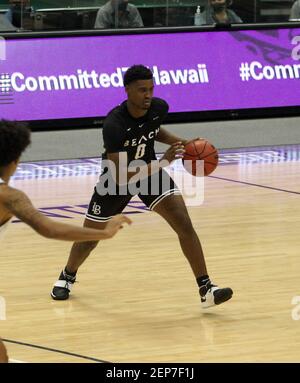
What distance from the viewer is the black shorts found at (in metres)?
8.67

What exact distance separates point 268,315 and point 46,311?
65.0 inches

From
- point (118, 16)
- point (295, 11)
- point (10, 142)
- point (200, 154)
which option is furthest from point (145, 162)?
point (295, 11)

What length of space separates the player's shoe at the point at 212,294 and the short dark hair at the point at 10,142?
9.76ft

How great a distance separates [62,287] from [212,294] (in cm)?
125

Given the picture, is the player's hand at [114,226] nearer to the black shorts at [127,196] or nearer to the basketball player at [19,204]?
the basketball player at [19,204]

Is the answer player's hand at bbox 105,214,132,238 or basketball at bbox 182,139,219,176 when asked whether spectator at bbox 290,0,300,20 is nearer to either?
basketball at bbox 182,139,219,176

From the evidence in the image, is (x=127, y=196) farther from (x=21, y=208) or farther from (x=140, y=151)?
(x=21, y=208)

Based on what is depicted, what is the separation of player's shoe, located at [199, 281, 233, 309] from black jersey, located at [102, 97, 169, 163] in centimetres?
106

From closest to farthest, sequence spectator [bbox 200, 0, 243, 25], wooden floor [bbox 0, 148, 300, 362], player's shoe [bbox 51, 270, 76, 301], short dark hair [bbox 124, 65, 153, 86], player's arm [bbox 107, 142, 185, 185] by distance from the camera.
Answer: wooden floor [bbox 0, 148, 300, 362], player's arm [bbox 107, 142, 185, 185], short dark hair [bbox 124, 65, 153, 86], player's shoe [bbox 51, 270, 76, 301], spectator [bbox 200, 0, 243, 25]

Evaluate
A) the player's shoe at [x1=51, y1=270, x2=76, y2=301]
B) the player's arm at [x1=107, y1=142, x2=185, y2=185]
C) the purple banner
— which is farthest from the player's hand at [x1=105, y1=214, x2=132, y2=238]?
the purple banner

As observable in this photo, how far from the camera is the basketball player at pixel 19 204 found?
5918 millimetres

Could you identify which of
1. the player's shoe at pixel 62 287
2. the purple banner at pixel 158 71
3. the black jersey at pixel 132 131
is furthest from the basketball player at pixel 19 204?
the purple banner at pixel 158 71
